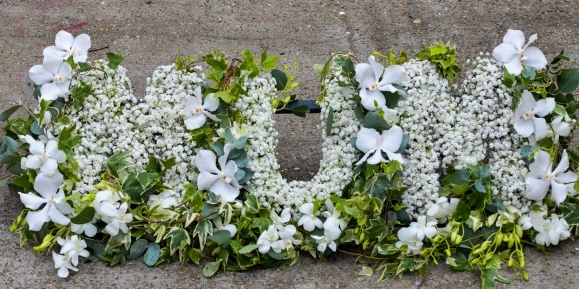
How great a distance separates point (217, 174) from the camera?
243 cm

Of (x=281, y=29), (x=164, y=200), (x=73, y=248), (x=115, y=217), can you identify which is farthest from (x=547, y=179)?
(x=281, y=29)

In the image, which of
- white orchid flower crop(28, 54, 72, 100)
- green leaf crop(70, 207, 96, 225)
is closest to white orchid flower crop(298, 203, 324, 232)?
green leaf crop(70, 207, 96, 225)

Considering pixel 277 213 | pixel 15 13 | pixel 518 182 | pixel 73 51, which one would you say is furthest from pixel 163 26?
pixel 518 182

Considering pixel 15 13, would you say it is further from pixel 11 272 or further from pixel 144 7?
pixel 11 272

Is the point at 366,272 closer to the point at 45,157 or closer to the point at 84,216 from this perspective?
the point at 84,216

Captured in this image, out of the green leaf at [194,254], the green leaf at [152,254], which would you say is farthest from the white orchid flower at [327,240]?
the green leaf at [152,254]

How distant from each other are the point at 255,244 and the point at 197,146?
0.36 m

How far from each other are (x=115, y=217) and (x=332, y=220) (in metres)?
0.65

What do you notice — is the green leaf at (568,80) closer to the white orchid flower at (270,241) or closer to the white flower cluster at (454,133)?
the white flower cluster at (454,133)

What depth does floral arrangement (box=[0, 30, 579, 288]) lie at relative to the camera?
94.7 inches

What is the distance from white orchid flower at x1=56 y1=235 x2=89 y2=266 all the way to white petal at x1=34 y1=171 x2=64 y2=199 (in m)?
0.14

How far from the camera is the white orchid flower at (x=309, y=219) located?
2.43 metres

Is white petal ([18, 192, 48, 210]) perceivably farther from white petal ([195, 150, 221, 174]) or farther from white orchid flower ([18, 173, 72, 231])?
white petal ([195, 150, 221, 174])

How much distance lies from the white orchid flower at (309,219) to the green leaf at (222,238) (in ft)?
0.73
